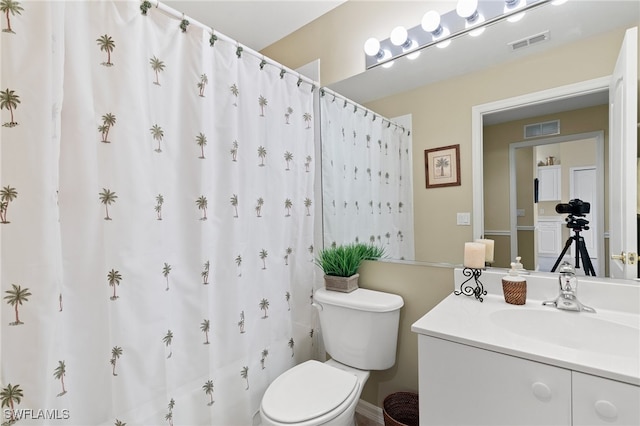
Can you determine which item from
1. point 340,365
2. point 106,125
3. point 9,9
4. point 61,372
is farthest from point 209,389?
point 9,9

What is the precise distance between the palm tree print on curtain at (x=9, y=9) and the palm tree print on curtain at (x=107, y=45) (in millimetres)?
194

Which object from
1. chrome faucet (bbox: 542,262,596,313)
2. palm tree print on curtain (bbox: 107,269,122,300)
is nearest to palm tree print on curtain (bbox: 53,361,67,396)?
palm tree print on curtain (bbox: 107,269,122,300)

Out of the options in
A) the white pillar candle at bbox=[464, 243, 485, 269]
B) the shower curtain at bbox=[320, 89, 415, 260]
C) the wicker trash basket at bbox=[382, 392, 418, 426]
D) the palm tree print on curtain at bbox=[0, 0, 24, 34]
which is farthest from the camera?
the shower curtain at bbox=[320, 89, 415, 260]

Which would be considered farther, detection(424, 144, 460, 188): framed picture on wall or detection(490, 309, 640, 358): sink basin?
detection(424, 144, 460, 188): framed picture on wall

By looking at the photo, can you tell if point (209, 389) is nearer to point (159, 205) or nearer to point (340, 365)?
point (340, 365)

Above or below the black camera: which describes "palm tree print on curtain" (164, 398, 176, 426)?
below

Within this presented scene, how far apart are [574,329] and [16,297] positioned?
172 cm

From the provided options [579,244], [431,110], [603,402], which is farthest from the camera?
[431,110]

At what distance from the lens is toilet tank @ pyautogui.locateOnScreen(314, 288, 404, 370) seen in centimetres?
148

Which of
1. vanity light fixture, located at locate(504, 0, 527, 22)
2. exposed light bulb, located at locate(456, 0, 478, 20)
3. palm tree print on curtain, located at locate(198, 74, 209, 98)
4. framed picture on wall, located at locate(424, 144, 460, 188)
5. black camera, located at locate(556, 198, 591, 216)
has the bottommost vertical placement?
black camera, located at locate(556, 198, 591, 216)

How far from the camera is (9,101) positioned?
831mm

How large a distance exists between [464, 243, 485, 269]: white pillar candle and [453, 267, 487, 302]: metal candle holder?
0.04 metres

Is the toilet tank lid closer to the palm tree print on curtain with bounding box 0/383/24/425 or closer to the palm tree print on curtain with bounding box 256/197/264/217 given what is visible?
the palm tree print on curtain with bounding box 256/197/264/217

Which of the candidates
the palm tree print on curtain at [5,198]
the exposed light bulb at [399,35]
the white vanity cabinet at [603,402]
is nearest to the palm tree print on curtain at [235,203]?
the palm tree print on curtain at [5,198]
